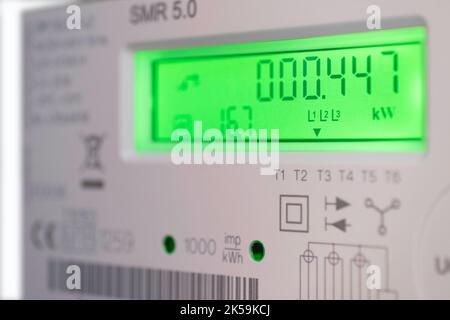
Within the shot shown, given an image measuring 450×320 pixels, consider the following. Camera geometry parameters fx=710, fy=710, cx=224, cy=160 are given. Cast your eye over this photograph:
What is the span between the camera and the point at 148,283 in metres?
0.66

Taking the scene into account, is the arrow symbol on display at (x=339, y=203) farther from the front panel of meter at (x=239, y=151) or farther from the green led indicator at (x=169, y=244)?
the green led indicator at (x=169, y=244)

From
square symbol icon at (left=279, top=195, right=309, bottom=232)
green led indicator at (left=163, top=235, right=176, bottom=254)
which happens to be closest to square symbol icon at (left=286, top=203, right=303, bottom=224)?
square symbol icon at (left=279, top=195, right=309, bottom=232)

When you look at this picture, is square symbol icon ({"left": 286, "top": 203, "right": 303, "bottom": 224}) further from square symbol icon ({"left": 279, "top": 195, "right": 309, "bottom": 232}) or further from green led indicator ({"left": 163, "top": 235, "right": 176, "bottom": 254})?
green led indicator ({"left": 163, "top": 235, "right": 176, "bottom": 254})

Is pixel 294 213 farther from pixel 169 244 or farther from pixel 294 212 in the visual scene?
pixel 169 244

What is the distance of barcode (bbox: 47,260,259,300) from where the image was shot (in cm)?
61

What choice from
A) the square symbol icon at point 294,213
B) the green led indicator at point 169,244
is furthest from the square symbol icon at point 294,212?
the green led indicator at point 169,244

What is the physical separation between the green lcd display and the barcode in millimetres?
120

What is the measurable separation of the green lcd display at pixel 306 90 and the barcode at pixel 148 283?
0.12 m

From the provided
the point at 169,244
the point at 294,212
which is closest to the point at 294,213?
the point at 294,212
